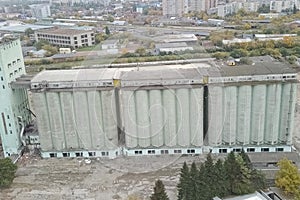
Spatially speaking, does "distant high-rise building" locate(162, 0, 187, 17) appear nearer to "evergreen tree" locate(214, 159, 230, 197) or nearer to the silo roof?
the silo roof

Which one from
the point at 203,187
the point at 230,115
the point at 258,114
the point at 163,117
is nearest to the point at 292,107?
the point at 258,114

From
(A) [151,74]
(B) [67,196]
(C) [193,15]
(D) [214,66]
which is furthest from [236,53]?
(C) [193,15]

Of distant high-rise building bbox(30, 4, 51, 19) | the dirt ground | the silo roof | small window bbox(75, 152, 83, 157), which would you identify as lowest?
the dirt ground

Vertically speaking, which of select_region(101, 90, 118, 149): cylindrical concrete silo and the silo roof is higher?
the silo roof

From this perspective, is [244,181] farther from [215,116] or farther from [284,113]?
[284,113]

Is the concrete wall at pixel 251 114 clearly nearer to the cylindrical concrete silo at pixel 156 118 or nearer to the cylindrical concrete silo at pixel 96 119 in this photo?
the cylindrical concrete silo at pixel 156 118

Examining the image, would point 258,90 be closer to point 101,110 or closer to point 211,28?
point 101,110

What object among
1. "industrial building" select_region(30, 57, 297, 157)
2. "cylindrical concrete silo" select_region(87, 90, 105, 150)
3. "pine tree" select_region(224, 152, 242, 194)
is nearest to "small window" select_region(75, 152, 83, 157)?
"industrial building" select_region(30, 57, 297, 157)

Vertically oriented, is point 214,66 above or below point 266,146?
above
